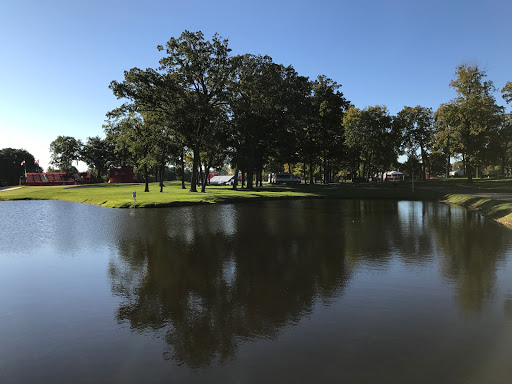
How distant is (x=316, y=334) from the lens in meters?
5.47

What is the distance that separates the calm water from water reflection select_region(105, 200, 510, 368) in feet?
0.15

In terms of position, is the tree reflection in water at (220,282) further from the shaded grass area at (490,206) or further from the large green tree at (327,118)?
the large green tree at (327,118)

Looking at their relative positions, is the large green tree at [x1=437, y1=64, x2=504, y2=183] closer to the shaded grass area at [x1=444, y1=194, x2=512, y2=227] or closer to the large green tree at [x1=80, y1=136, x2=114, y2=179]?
the shaded grass area at [x1=444, y1=194, x2=512, y2=227]

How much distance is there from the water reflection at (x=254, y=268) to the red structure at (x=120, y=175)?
66206 mm

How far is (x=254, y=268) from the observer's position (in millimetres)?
9711

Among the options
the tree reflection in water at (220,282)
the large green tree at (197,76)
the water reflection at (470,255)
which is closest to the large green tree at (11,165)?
the large green tree at (197,76)

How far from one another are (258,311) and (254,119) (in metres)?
46.5

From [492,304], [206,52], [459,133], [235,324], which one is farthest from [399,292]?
[459,133]

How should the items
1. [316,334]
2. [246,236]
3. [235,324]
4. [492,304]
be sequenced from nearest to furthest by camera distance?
[316,334]
[235,324]
[492,304]
[246,236]

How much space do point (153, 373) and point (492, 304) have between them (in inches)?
259

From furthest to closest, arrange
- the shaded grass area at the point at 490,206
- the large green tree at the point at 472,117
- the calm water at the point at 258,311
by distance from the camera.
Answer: the large green tree at the point at 472,117 < the shaded grass area at the point at 490,206 < the calm water at the point at 258,311

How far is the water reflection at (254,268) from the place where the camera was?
234 inches

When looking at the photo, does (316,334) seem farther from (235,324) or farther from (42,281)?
(42,281)

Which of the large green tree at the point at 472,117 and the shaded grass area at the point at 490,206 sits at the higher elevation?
the large green tree at the point at 472,117
